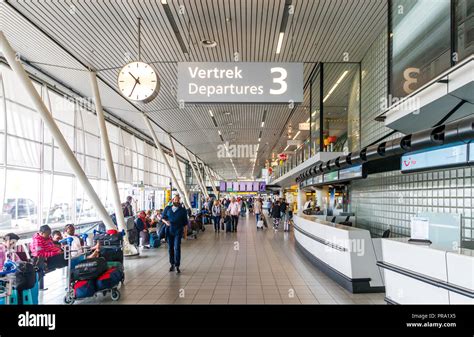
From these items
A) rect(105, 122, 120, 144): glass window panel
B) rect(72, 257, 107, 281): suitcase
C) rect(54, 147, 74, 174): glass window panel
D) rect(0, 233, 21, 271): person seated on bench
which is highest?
rect(105, 122, 120, 144): glass window panel

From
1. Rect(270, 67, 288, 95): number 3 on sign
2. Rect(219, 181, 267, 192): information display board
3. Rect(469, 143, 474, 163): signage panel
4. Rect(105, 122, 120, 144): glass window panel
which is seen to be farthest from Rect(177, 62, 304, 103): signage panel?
Rect(219, 181, 267, 192): information display board

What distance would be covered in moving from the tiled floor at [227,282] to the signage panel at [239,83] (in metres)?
3.32

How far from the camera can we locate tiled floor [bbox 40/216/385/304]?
5770mm

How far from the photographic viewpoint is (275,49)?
965 cm

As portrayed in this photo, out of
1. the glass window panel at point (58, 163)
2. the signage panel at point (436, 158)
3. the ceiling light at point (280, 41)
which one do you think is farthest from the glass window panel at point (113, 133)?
the signage panel at point (436, 158)

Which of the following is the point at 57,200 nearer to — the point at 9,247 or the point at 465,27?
the point at 9,247

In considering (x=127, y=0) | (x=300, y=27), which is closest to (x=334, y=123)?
(x=300, y=27)

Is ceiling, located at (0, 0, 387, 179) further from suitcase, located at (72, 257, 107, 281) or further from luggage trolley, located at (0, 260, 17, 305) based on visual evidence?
luggage trolley, located at (0, 260, 17, 305)

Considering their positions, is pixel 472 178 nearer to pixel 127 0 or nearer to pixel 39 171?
pixel 127 0

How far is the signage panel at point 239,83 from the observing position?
6.21 m

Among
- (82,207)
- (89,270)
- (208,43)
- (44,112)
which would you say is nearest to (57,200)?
(82,207)

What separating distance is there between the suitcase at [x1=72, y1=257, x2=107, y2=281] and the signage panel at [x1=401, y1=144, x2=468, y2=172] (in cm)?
509

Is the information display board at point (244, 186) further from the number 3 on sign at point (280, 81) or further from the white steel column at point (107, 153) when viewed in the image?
the number 3 on sign at point (280, 81)
